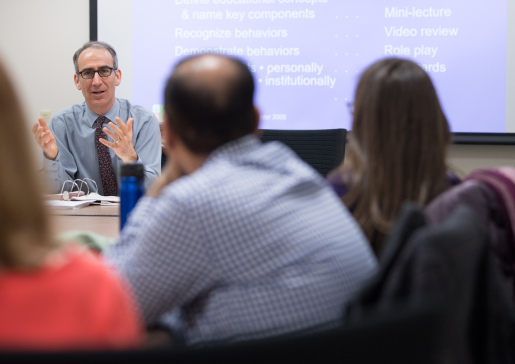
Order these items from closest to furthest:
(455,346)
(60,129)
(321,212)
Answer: (455,346), (321,212), (60,129)

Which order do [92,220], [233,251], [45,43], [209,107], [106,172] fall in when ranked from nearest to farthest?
[233,251], [209,107], [92,220], [106,172], [45,43]

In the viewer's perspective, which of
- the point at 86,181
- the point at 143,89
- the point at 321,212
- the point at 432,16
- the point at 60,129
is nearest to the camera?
the point at 321,212

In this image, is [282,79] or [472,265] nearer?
[472,265]

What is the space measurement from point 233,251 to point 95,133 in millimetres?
2399

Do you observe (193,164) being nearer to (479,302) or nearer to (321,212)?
(321,212)

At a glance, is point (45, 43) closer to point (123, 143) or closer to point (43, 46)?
point (43, 46)

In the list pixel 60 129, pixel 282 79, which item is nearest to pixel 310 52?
pixel 282 79

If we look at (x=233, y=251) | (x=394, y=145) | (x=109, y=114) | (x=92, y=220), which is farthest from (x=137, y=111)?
(x=233, y=251)

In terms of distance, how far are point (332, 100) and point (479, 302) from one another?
283cm

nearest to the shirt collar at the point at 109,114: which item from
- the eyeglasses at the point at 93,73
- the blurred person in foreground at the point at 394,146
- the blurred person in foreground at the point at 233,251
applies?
the eyeglasses at the point at 93,73

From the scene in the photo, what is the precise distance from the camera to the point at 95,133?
2.96 metres

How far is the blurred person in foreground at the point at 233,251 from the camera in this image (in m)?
0.78

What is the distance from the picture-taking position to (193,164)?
0.97m

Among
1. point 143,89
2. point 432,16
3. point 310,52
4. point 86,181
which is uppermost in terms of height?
point 432,16
